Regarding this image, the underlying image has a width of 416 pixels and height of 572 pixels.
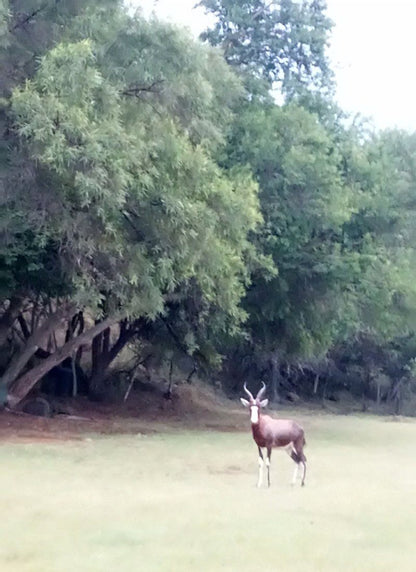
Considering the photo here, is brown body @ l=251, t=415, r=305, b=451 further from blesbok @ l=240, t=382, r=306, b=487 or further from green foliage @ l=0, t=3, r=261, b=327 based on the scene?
green foliage @ l=0, t=3, r=261, b=327

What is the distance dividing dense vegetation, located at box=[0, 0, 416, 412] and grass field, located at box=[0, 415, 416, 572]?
4145 millimetres

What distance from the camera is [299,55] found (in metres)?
30.0

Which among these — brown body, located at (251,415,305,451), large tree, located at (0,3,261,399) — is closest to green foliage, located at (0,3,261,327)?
large tree, located at (0,3,261,399)

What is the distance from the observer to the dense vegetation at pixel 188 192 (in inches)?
745

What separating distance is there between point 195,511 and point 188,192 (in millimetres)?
9825

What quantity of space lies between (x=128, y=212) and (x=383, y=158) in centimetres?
1119

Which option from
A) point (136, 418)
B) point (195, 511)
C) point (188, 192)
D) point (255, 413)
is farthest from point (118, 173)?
point (136, 418)

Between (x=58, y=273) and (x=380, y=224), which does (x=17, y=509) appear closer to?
(x=58, y=273)

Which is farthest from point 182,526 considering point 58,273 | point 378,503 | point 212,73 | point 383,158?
point 383,158

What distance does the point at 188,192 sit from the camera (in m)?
21.1

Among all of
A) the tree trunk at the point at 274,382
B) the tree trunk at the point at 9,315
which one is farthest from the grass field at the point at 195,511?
the tree trunk at the point at 274,382

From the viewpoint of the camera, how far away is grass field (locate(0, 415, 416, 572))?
9672mm

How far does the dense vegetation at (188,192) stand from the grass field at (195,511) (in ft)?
13.6

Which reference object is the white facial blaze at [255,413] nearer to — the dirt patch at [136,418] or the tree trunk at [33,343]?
the dirt patch at [136,418]
